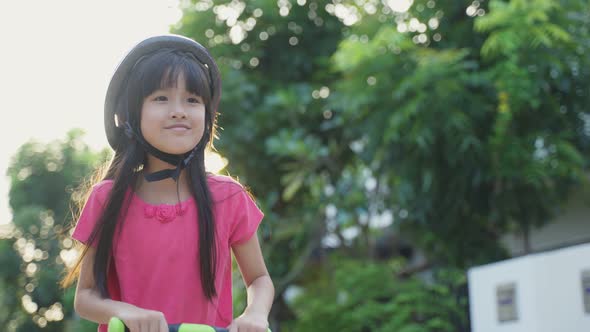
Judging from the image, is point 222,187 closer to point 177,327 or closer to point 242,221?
point 242,221

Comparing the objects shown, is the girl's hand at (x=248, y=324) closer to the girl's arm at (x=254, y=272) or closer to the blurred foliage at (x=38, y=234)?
the girl's arm at (x=254, y=272)

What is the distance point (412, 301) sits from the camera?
36.0ft

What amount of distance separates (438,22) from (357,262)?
324 centimetres

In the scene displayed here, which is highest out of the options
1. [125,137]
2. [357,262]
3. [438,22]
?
[438,22]

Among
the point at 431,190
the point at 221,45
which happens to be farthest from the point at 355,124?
the point at 221,45

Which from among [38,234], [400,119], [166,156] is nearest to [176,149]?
[166,156]

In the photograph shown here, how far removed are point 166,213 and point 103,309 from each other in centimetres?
29

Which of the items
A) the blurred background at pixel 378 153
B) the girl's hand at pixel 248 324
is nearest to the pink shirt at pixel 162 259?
the girl's hand at pixel 248 324

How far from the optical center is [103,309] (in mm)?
2219

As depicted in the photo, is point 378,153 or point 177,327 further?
point 378,153

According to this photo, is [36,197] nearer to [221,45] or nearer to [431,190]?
[221,45]

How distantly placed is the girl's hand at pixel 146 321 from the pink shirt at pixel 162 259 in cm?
16

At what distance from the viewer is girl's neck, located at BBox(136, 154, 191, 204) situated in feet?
7.87

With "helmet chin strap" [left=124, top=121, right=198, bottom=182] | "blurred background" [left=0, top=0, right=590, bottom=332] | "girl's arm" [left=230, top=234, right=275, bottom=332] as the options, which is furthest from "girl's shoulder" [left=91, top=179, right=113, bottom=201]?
"blurred background" [left=0, top=0, right=590, bottom=332]
